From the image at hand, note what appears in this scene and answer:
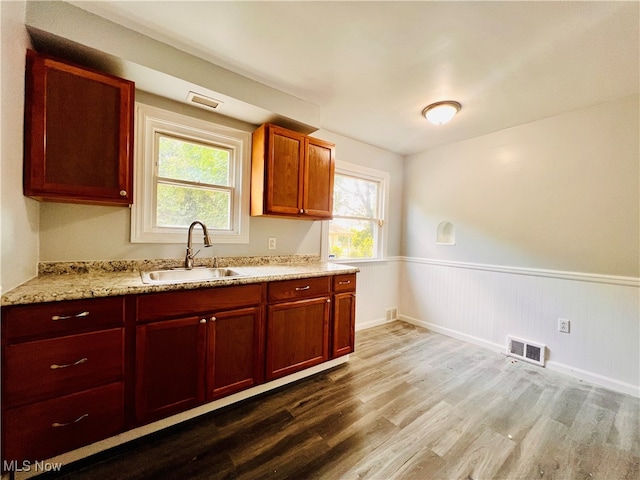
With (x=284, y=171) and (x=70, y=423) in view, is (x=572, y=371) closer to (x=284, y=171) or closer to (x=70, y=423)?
(x=284, y=171)

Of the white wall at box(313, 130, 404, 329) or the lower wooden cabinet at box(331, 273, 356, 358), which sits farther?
the white wall at box(313, 130, 404, 329)

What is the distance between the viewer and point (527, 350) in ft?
8.43

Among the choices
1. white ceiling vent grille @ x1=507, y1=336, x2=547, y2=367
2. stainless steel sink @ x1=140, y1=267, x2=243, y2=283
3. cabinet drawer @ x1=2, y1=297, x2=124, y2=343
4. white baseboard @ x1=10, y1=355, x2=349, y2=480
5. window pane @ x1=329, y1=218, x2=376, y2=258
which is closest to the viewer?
cabinet drawer @ x1=2, y1=297, x2=124, y2=343

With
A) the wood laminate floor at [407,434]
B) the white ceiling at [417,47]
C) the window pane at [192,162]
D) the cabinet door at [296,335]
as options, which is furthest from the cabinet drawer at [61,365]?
the white ceiling at [417,47]

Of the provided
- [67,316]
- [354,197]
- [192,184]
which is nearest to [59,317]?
[67,316]

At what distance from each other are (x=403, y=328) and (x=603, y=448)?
2017mm

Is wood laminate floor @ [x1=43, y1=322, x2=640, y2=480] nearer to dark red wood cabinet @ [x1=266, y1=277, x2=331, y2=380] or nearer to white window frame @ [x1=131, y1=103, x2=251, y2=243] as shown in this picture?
dark red wood cabinet @ [x1=266, y1=277, x2=331, y2=380]

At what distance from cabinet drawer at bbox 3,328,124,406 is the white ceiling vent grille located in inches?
136

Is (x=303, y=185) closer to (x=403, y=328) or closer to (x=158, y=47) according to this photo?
(x=158, y=47)

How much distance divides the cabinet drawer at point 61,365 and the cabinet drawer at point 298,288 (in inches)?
35.9

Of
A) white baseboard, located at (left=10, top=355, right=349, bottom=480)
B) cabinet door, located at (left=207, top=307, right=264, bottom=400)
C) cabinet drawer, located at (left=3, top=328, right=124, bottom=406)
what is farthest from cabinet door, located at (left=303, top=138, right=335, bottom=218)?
cabinet drawer, located at (left=3, top=328, right=124, bottom=406)

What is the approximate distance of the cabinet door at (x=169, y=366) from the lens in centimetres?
139

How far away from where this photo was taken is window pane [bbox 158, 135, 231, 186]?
1998 millimetres

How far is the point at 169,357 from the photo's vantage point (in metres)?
1.48
